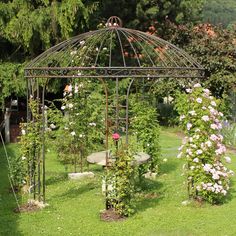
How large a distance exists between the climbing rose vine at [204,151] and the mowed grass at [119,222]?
13.4 inches

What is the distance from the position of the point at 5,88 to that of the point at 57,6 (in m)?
3.19

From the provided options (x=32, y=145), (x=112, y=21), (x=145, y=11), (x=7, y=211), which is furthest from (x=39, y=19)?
(x=7, y=211)

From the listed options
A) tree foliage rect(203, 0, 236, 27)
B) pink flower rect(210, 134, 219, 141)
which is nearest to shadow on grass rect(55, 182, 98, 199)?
pink flower rect(210, 134, 219, 141)

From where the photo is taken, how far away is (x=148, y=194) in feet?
29.3

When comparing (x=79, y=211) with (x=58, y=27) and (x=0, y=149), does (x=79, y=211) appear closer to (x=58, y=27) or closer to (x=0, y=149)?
(x=0, y=149)

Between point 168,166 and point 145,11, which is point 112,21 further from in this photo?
point 145,11

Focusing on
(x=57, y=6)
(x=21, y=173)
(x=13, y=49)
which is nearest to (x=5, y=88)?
(x=13, y=49)

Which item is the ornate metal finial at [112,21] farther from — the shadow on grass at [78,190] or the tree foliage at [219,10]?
the tree foliage at [219,10]

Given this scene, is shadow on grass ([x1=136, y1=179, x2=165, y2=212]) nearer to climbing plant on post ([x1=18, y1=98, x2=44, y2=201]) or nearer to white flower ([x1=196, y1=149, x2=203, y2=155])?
white flower ([x1=196, y1=149, x2=203, y2=155])

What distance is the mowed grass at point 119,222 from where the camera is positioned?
6934 millimetres

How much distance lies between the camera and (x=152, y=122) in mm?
10102

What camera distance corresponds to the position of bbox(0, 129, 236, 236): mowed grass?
693 centimetres

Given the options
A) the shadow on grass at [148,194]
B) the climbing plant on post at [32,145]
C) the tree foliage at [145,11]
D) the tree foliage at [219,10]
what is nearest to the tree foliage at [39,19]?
the tree foliage at [145,11]

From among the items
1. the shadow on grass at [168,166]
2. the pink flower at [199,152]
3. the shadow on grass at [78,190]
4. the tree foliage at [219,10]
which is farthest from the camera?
the tree foliage at [219,10]
